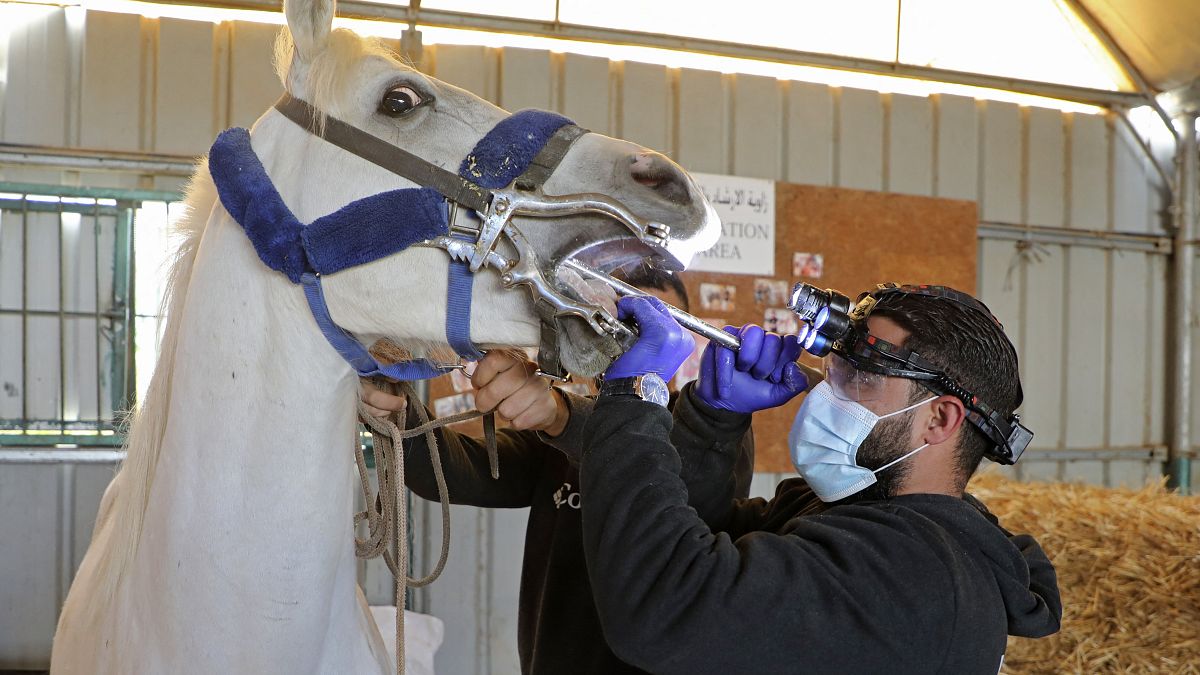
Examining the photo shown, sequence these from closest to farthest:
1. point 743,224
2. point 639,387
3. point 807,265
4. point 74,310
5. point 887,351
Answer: point 639,387, point 887,351, point 74,310, point 743,224, point 807,265

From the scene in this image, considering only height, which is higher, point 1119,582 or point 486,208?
point 486,208

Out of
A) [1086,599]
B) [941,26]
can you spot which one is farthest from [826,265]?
[1086,599]

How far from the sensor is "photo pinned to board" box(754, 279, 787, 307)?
443 cm

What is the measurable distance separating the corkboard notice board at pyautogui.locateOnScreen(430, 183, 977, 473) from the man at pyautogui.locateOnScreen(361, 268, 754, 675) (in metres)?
2.23

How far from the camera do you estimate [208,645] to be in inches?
43.2

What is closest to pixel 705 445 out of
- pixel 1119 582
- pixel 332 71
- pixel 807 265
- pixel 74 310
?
pixel 332 71

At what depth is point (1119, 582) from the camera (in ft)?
10.3

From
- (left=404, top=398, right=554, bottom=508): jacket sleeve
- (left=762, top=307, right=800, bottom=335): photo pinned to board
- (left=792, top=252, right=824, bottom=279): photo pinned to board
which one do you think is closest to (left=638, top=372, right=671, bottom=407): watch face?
(left=404, top=398, right=554, bottom=508): jacket sleeve

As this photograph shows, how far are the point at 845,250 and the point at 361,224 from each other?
12.8ft

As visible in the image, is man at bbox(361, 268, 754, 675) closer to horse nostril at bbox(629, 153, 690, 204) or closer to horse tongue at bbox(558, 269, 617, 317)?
horse tongue at bbox(558, 269, 617, 317)

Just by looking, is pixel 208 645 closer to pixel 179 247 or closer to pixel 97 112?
pixel 179 247

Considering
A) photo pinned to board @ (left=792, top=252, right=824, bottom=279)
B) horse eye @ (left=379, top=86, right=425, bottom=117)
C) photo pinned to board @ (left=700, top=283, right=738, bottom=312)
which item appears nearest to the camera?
horse eye @ (left=379, top=86, right=425, bottom=117)

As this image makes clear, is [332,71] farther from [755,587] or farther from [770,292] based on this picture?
[770,292]

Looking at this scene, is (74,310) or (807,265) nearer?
(74,310)
